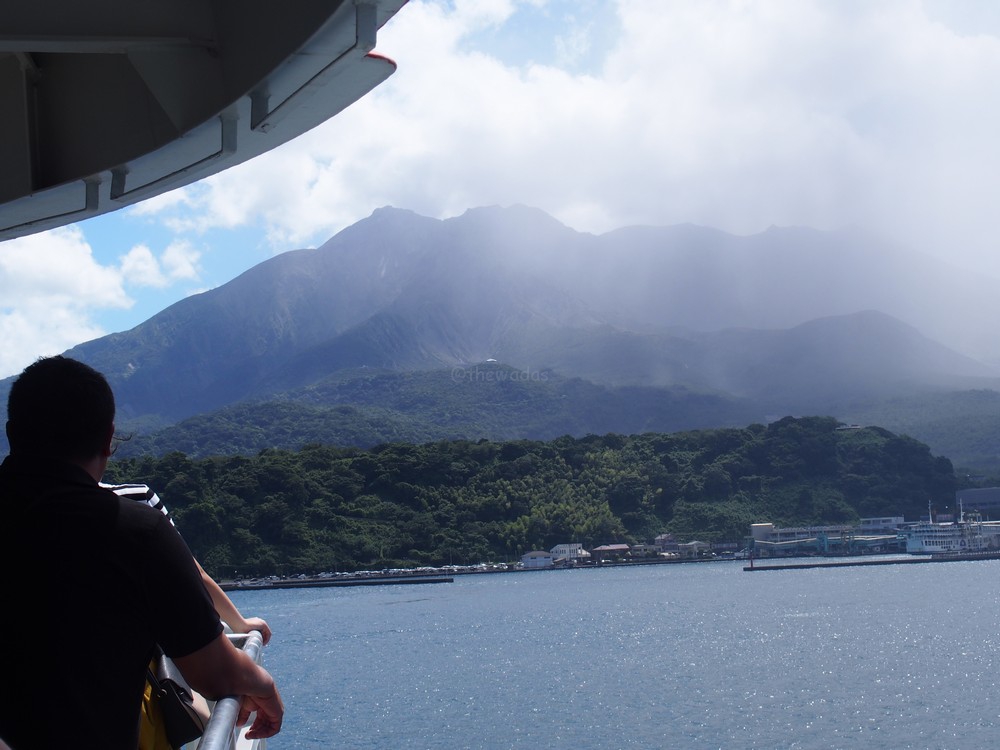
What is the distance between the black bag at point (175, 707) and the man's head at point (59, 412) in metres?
0.39

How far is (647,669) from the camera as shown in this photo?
91.7 ft

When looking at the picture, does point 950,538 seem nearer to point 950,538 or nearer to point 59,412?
point 950,538

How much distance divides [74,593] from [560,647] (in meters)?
32.8

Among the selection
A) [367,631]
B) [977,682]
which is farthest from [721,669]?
[367,631]

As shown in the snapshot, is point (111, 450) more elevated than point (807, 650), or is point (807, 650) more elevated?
point (111, 450)

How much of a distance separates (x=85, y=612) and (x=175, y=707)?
0.27 meters

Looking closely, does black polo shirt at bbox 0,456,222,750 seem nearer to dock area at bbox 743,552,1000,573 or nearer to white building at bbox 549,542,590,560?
dock area at bbox 743,552,1000,573

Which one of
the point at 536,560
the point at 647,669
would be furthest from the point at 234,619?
the point at 536,560

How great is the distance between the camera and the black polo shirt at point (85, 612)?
5.15ft

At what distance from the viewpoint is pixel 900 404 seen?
152750 millimetres

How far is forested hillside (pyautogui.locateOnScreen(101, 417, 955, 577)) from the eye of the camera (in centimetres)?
6300

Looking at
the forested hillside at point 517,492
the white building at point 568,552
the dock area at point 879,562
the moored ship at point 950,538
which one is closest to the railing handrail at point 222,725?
the forested hillside at point 517,492

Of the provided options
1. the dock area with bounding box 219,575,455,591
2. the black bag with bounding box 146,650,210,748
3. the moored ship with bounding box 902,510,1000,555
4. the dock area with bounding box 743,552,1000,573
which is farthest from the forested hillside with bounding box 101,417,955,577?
the black bag with bounding box 146,650,210,748

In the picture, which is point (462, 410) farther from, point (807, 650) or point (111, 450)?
point (111, 450)
